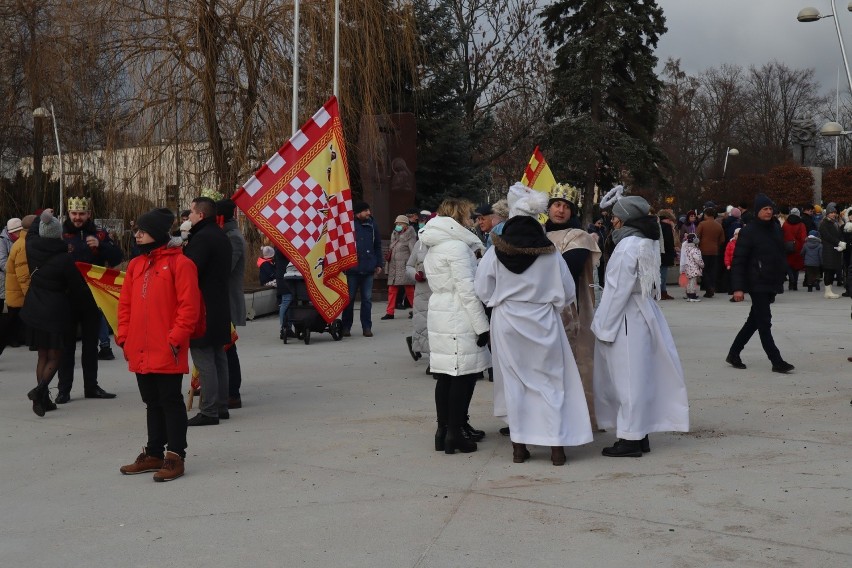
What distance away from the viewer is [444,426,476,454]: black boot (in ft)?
25.0

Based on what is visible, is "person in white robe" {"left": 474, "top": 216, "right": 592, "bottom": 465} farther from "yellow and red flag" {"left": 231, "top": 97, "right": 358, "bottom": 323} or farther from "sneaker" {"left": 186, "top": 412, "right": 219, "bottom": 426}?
"yellow and red flag" {"left": 231, "top": 97, "right": 358, "bottom": 323}

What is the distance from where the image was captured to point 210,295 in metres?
8.79

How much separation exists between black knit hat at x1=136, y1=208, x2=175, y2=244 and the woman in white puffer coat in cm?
174

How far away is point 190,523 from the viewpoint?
5.97 meters

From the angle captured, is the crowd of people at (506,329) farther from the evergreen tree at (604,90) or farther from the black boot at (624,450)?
the evergreen tree at (604,90)

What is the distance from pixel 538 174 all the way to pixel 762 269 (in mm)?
4792

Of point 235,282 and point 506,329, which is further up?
point 235,282

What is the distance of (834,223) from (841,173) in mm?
27066

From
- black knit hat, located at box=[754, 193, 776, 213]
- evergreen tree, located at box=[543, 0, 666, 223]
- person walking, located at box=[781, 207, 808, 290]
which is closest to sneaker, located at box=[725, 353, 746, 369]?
black knit hat, located at box=[754, 193, 776, 213]

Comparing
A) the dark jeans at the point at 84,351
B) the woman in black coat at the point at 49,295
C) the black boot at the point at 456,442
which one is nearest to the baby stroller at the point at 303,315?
the dark jeans at the point at 84,351

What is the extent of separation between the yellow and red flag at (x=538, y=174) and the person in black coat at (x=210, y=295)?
6920 millimetres

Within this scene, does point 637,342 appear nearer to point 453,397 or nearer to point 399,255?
point 453,397

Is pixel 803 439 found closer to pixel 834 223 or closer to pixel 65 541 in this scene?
pixel 65 541

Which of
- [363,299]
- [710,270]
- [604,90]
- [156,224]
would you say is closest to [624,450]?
[156,224]
